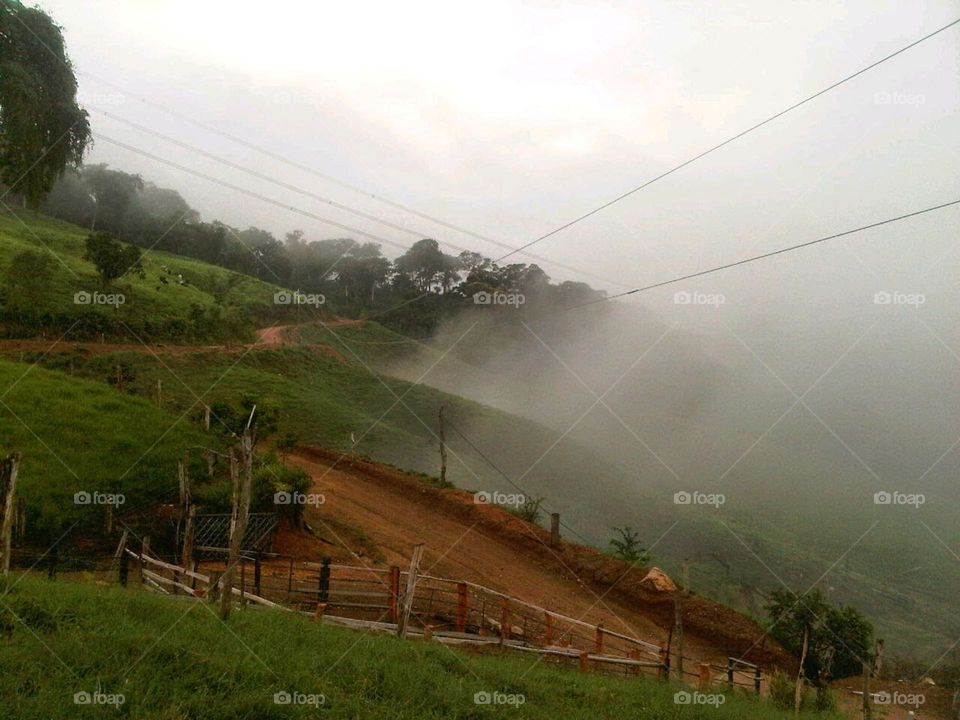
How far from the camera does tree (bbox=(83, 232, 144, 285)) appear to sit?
2588 cm

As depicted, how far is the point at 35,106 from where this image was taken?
12.0 m

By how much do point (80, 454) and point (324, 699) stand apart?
13.1 m

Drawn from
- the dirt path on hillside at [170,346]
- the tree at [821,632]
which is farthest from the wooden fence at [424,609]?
the dirt path on hillside at [170,346]

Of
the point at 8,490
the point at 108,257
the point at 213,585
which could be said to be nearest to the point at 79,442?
the point at 8,490

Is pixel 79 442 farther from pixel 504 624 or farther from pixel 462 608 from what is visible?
pixel 504 624

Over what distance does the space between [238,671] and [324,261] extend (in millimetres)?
41330

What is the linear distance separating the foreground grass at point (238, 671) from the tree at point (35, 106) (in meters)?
9.27

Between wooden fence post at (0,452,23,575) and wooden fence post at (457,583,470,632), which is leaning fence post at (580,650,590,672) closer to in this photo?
wooden fence post at (457,583,470,632)

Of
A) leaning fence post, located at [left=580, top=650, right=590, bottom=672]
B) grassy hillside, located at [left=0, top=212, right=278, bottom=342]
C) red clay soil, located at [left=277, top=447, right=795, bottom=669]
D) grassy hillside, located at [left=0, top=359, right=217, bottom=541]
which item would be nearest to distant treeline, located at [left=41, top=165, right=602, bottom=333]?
grassy hillside, located at [left=0, top=212, right=278, bottom=342]

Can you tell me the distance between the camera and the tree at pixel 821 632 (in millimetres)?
13773

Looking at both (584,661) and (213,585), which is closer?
(213,585)

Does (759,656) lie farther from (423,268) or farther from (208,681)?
(423,268)

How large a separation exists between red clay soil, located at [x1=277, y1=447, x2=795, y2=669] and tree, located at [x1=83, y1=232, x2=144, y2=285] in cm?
1245

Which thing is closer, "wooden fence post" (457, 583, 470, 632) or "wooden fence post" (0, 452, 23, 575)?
"wooden fence post" (0, 452, 23, 575)
